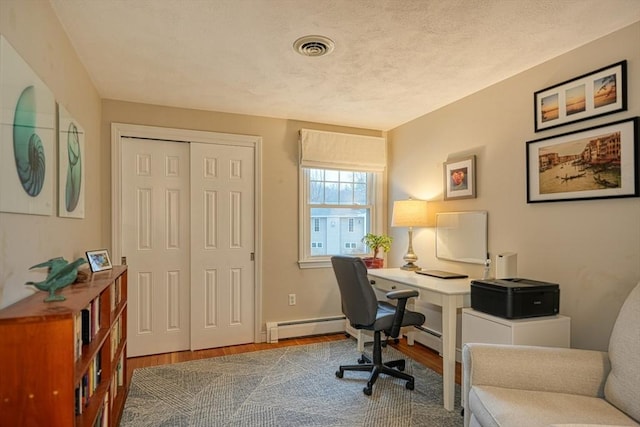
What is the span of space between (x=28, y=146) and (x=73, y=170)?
0.75m

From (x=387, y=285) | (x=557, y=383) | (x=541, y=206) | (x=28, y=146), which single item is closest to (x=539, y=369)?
(x=557, y=383)

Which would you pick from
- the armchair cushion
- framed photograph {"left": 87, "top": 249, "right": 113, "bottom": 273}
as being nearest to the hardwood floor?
framed photograph {"left": 87, "top": 249, "right": 113, "bottom": 273}

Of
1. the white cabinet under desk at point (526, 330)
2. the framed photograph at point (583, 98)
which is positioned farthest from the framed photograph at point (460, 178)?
the white cabinet under desk at point (526, 330)

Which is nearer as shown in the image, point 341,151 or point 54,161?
point 54,161

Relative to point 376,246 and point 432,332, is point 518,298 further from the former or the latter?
point 376,246

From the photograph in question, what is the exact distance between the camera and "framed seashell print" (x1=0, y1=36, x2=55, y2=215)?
1238mm

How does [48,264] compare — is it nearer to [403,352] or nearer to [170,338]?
[170,338]

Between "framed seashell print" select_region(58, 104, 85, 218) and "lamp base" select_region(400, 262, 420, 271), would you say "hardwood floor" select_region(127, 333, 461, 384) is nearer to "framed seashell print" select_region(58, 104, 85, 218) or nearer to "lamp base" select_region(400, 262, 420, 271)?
"lamp base" select_region(400, 262, 420, 271)

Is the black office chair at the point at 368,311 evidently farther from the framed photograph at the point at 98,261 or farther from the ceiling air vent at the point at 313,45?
the framed photograph at the point at 98,261

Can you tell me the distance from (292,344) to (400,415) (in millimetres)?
1514

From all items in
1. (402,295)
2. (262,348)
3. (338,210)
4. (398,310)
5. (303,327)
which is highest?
(338,210)

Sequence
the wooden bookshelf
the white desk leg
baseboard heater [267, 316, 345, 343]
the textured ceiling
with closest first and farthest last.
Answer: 1. the wooden bookshelf
2. the textured ceiling
3. the white desk leg
4. baseboard heater [267, 316, 345, 343]

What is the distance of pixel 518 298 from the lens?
209 centimetres

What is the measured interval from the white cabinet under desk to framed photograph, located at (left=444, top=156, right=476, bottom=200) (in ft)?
3.93
